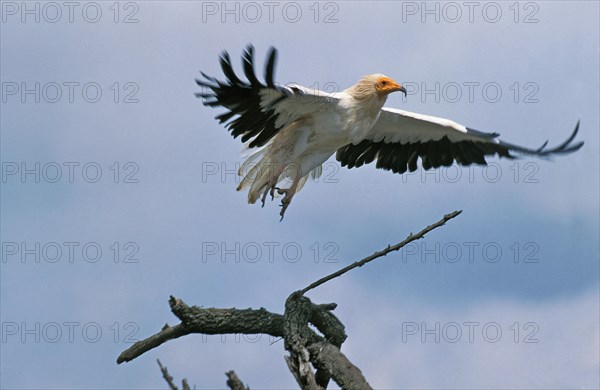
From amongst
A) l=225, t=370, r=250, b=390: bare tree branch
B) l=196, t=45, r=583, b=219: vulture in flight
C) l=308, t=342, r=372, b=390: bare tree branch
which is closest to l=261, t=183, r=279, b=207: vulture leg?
l=196, t=45, r=583, b=219: vulture in flight

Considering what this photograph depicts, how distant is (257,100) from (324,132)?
1.29m

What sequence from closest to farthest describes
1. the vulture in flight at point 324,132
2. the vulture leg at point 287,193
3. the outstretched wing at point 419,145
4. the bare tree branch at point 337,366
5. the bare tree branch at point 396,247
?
the bare tree branch at point 337,366 < the bare tree branch at point 396,247 < the vulture in flight at point 324,132 < the vulture leg at point 287,193 < the outstretched wing at point 419,145

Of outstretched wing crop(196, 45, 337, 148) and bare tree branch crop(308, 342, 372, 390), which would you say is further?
outstretched wing crop(196, 45, 337, 148)

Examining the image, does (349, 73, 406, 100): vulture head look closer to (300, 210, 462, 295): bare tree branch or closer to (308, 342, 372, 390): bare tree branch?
(300, 210, 462, 295): bare tree branch

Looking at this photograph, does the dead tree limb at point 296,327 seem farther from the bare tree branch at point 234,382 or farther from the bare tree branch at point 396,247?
the bare tree branch at point 234,382

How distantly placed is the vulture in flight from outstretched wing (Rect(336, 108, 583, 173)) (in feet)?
0.04

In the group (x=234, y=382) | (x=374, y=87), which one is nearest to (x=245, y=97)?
(x=374, y=87)

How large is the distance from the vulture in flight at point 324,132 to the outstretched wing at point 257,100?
1 centimetres

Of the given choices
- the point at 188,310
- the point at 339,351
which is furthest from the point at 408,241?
the point at 188,310

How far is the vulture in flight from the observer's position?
411 inches

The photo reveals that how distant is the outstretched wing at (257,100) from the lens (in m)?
10.1

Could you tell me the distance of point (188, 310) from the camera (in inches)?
370

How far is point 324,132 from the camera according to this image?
453 inches

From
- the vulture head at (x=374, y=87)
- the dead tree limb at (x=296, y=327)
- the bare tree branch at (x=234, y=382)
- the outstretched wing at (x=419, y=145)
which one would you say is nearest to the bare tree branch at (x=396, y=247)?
the dead tree limb at (x=296, y=327)
